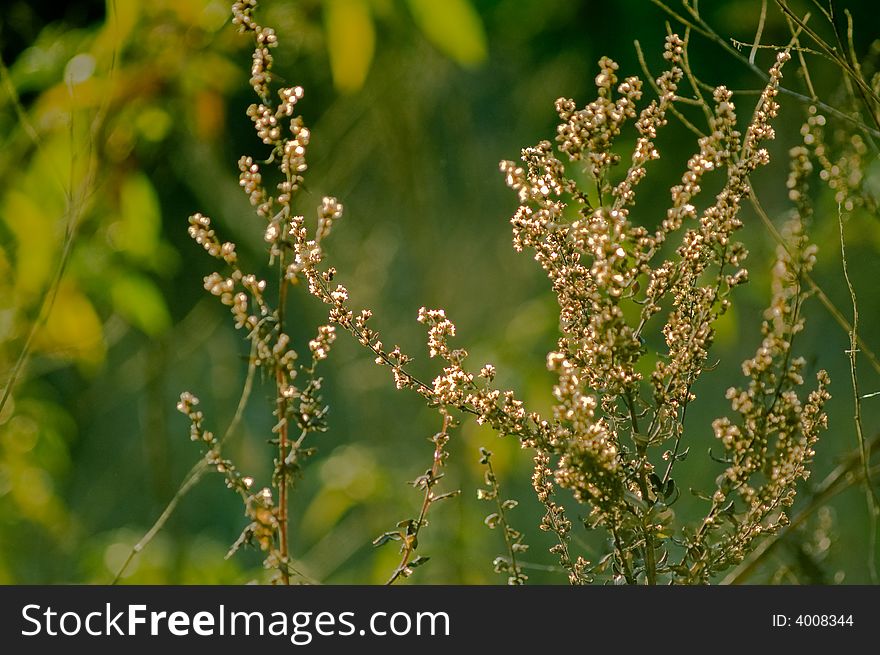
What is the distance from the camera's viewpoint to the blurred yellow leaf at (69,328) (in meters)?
1.01

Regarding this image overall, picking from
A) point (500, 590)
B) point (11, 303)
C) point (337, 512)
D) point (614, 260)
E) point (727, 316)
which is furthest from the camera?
point (337, 512)

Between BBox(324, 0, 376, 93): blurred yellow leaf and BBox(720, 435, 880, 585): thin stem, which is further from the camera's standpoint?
BBox(324, 0, 376, 93): blurred yellow leaf

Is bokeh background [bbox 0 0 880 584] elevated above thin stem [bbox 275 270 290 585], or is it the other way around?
bokeh background [bbox 0 0 880 584]

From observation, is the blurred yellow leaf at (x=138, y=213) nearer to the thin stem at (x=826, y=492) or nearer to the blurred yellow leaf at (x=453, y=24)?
the blurred yellow leaf at (x=453, y=24)

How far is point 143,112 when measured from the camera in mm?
921

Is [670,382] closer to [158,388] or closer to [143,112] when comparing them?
[143,112]

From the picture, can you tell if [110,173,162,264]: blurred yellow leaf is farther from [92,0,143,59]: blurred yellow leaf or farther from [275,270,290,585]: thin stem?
[275,270,290,585]: thin stem

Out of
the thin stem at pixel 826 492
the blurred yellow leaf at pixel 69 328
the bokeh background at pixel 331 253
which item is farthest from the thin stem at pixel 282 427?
the blurred yellow leaf at pixel 69 328

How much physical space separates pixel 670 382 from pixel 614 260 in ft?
0.38

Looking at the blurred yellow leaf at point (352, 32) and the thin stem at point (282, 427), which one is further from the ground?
the blurred yellow leaf at point (352, 32)

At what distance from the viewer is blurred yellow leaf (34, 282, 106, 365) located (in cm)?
101

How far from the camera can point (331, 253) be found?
4.72ft

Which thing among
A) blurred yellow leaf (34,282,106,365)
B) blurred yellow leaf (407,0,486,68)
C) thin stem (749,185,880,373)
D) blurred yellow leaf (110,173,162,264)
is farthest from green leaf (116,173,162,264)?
thin stem (749,185,880,373)

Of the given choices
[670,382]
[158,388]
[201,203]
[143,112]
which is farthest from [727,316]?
[201,203]
